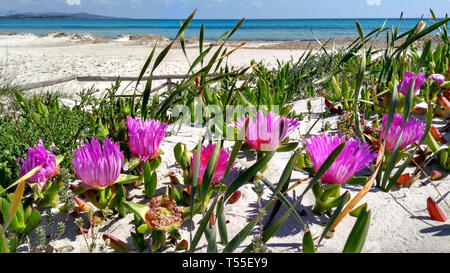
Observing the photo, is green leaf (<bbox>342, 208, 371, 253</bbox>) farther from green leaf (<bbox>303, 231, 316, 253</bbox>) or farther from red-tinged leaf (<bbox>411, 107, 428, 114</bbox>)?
red-tinged leaf (<bbox>411, 107, 428, 114</bbox>)

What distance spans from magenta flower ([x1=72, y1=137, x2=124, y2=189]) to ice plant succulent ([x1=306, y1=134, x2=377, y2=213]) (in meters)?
0.59

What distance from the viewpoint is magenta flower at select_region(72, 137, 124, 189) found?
1079 millimetres

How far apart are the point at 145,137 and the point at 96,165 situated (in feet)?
0.81

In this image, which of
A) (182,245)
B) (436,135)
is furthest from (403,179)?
(182,245)

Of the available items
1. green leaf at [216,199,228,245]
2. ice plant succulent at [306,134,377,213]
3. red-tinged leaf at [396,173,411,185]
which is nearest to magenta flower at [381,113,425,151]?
red-tinged leaf at [396,173,411,185]

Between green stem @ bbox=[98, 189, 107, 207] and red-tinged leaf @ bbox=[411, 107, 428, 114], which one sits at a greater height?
red-tinged leaf @ bbox=[411, 107, 428, 114]

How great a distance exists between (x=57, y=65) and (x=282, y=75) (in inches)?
358

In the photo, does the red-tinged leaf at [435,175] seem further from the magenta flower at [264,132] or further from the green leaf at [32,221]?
the green leaf at [32,221]

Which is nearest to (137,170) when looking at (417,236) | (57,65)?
(417,236)

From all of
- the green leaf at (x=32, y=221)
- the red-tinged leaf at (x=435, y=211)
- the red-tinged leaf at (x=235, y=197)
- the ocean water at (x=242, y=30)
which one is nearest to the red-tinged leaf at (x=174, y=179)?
the red-tinged leaf at (x=235, y=197)

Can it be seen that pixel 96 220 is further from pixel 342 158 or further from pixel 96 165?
pixel 342 158

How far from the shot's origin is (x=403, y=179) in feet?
4.58

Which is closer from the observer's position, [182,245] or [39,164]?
[182,245]
